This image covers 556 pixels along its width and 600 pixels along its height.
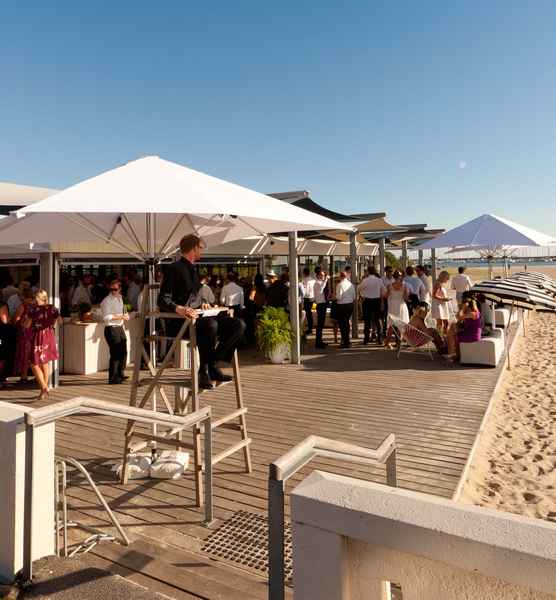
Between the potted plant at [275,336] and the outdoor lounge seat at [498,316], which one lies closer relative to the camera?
the potted plant at [275,336]

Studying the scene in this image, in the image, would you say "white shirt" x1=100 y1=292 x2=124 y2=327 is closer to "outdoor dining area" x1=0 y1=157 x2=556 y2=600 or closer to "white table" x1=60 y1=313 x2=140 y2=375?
"outdoor dining area" x1=0 y1=157 x2=556 y2=600

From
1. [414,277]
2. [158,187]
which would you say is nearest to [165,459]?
[158,187]

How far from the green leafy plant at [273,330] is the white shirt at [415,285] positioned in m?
4.07

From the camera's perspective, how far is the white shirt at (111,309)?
7684 mm

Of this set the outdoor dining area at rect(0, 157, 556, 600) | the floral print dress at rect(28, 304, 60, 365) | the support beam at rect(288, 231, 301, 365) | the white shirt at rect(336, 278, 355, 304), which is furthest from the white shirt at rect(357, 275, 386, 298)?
the floral print dress at rect(28, 304, 60, 365)

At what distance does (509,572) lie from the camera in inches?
41.7

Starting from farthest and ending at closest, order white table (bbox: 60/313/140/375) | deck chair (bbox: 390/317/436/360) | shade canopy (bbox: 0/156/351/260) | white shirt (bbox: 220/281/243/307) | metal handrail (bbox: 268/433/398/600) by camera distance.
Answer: white shirt (bbox: 220/281/243/307), deck chair (bbox: 390/317/436/360), white table (bbox: 60/313/140/375), shade canopy (bbox: 0/156/351/260), metal handrail (bbox: 268/433/398/600)

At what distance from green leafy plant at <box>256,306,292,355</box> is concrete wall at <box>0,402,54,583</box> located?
22.3 ft

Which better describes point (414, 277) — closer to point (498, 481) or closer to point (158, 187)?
point (498, 481)

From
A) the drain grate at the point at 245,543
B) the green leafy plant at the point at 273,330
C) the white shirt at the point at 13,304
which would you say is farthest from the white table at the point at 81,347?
the drain grate at the point at 245,543

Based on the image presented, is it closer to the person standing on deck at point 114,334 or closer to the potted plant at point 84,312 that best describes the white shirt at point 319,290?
the person standing on deck at point 114,334

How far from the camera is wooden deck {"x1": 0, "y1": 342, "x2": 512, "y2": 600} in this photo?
250cm

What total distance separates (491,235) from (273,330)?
17.1 ft

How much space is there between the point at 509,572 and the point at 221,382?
330cm
